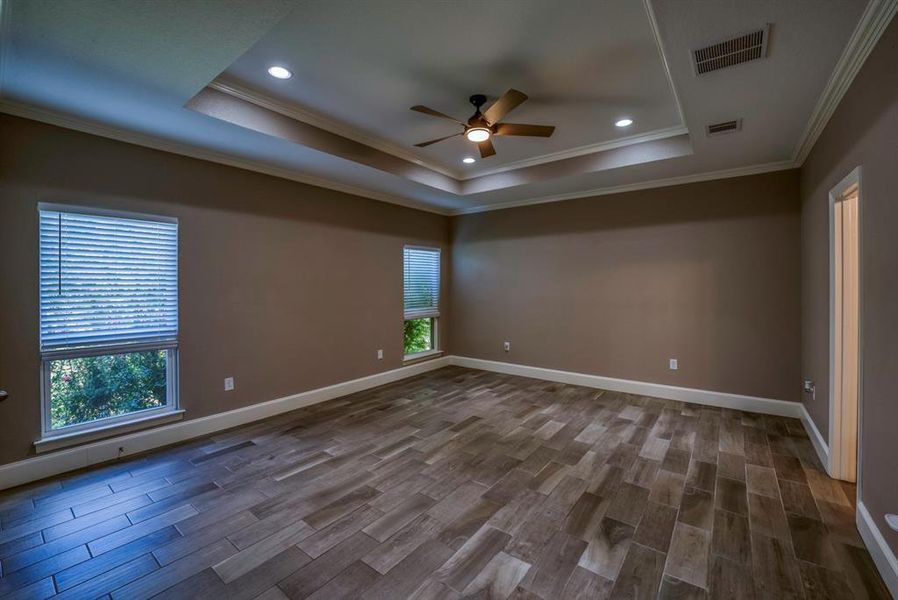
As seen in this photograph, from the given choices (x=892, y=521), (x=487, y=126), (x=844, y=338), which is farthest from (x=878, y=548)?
(x=487, y=126)

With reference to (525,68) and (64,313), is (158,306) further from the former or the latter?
(525,68)

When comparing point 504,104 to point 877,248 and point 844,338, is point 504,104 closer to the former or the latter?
point 877,248

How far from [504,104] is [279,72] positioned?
1585 mm

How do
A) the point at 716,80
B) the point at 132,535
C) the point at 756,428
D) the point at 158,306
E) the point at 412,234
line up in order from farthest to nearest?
the point at 412,234
the point at 756,428
the point at 158,306
the point at 716,80
the point at 132,535

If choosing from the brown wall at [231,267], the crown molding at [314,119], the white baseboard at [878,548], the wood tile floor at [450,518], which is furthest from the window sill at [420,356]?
the white baseboard at [878,548]

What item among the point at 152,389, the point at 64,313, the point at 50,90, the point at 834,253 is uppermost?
the point at 50,90

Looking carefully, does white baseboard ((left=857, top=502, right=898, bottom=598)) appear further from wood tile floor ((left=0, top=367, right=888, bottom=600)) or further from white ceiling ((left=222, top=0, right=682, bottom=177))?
white ceiling ((left=222, top=0, right=682, bottom=177))

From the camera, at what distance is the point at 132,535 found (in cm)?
214

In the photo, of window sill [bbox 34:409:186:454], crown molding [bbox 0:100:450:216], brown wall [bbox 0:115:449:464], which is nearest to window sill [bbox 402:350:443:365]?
brown wall [bbox 0:115:449:464]

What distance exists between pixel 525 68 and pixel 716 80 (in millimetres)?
1186

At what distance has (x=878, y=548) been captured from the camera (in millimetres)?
1854

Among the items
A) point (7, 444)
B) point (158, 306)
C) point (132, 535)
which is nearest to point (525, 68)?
point (158, 306)

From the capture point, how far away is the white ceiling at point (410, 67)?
72.1 inches

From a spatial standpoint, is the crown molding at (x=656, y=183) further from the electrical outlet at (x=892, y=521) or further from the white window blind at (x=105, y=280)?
the white window blind at (x=105, y=280)
